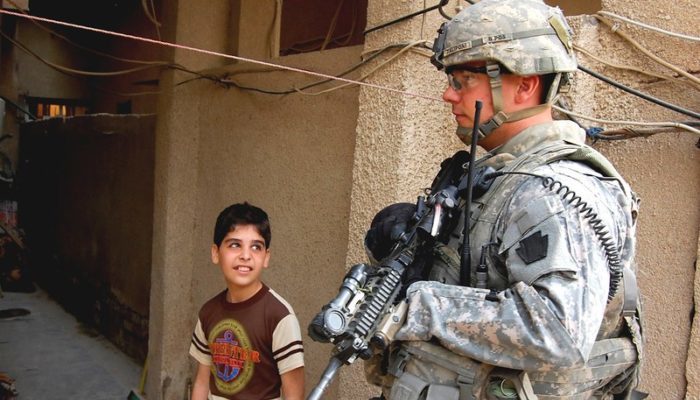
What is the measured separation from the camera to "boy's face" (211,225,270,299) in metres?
2.10

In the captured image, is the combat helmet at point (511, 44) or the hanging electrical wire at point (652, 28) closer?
the combat helmet at point (511, 44)

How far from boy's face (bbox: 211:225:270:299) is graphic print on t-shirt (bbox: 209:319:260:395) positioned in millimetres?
122

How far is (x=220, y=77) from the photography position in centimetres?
372

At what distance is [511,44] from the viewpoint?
4.73 ft

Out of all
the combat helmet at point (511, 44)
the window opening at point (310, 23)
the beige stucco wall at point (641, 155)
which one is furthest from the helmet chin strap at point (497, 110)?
the window opening at point (310, 23)

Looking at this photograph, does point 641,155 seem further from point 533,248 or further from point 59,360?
point 59,360

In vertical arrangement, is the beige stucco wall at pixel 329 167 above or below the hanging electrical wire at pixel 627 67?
below

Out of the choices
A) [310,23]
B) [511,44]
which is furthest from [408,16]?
[310,23]

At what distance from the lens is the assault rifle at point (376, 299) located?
1.27 metres

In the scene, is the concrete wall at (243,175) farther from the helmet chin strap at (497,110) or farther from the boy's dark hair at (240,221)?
the helmet chin strap at (497,110)

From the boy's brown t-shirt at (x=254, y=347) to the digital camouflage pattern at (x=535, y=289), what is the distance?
619 millimetres

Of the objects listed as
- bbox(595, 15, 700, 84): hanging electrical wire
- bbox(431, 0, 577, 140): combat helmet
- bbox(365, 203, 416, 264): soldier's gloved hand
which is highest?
bbox(595, 15, 700, 84): hanging electrical wire

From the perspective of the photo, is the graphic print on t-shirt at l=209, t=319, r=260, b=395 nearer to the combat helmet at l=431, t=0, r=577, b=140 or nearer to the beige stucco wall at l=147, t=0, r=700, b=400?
the beige stucco wall at l=147, t=0, r=700, b=400

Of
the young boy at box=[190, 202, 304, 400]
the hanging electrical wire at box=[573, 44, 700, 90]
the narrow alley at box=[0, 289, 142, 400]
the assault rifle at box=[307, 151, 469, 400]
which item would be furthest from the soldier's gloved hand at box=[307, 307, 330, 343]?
the narrow alley at box=[0, 289, 142, 400]
